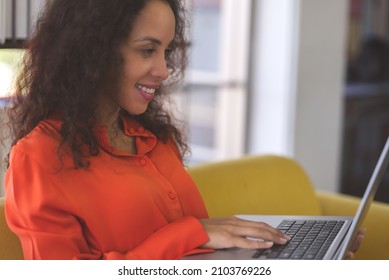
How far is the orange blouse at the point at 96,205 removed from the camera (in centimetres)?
104

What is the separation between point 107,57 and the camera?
111 cm

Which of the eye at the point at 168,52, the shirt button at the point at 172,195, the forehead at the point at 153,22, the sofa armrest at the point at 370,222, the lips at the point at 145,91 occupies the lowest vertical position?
the sofa armrest at the point at 370,222

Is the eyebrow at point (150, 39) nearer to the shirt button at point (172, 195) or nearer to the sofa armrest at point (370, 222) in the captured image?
the shirt button at point (172, 195)

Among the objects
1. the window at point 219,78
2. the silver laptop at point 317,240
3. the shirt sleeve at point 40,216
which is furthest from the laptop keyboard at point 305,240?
the window at point 219,78

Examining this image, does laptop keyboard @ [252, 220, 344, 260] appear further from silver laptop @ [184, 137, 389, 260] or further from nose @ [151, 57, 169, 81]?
nose @ [151, 57, 169, 81]

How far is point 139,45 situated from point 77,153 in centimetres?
17

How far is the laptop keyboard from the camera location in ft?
3.72

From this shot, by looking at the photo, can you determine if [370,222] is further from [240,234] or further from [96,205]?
[96,205]

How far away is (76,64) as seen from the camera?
1.11 m

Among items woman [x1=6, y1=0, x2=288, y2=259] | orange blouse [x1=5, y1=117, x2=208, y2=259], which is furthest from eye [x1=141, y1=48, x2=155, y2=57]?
orange blouse [x1=5, y1=117, x2=208, y2=259]

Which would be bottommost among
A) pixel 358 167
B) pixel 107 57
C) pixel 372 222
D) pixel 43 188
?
pixel 358 167

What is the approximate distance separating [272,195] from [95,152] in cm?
59

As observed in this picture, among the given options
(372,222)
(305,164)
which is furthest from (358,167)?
(372,222)
